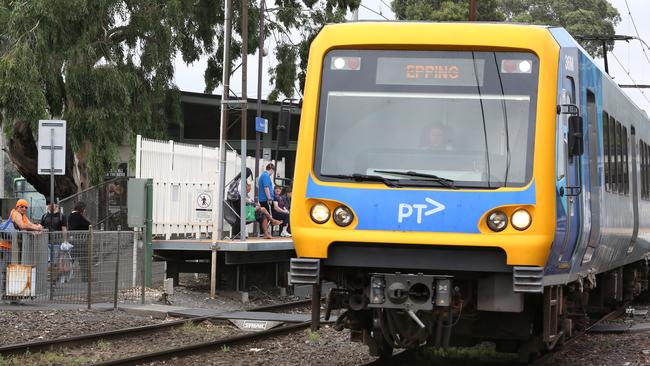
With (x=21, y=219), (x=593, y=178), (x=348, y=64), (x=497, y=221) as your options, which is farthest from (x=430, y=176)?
(x=21, y=219)

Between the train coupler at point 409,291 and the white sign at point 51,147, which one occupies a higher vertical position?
the white sign at point 51,147

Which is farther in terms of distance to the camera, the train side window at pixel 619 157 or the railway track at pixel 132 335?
the train side window at pixel 619 157

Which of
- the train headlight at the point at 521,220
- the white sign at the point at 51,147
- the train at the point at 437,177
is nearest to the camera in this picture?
the train headlight at the point at 521,220

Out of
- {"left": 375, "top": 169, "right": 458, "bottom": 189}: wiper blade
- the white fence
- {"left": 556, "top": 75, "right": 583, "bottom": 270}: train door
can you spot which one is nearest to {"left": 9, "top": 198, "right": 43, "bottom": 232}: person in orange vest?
the white fence

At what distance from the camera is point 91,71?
90.9 ft

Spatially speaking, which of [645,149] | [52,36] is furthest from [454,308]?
[52,36]

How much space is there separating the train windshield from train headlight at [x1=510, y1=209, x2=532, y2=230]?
276 mm

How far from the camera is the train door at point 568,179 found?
9602mm

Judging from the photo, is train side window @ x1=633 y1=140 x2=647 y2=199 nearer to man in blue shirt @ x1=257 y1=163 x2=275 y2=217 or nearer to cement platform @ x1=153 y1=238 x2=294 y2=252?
cement platform @ x1=153 y1=238 x2=294 y2=252

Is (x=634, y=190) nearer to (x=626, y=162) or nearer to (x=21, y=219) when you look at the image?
(x=626, y=162)

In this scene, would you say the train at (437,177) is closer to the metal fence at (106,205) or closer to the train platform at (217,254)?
the train platform at (217,254)

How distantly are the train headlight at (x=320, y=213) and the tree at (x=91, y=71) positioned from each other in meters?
18.0

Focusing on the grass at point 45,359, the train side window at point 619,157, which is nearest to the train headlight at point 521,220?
the train side window at point 619,157

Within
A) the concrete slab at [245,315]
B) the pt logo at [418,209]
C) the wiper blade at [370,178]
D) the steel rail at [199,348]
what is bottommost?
the steel rail at [199,348]
